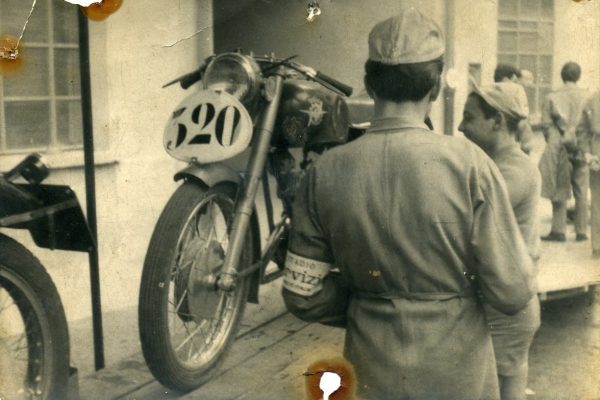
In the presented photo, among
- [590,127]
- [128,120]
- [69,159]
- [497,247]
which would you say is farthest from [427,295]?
[69,159]

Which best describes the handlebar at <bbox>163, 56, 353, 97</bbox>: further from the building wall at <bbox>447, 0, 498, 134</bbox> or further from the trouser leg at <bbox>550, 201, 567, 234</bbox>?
the trouser leg at <bbox>550, 201, 567, 234</bbox>

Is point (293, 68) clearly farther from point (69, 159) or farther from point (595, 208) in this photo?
point (595, 208)

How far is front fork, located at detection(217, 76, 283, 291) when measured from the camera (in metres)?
2.78

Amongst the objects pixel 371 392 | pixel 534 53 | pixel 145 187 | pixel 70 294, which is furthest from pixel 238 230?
pixel 534 53

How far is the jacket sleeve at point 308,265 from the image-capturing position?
7.07ft

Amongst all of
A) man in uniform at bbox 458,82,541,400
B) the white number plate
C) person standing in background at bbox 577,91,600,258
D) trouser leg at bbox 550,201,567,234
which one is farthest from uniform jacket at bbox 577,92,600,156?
the white number plate

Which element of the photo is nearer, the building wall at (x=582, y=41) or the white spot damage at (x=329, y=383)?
the white spot damage at (x=329, y=383)

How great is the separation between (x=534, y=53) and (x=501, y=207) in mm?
1085

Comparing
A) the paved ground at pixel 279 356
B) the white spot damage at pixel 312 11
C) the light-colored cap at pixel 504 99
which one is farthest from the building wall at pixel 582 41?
the white spot damage at pixel 312 11

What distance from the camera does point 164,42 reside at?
2.89 metres

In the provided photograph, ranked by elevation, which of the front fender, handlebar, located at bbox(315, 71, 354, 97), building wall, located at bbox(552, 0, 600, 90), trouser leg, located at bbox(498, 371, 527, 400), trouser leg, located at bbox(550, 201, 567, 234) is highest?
building wall, located at bbox(552, 0, 600, 90)

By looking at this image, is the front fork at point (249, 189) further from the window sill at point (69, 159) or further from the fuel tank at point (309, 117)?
the window sill at point (69, 159)

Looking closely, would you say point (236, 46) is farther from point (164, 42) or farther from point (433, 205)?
point (433, 205)

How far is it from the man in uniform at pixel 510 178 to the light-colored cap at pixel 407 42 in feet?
2.13
